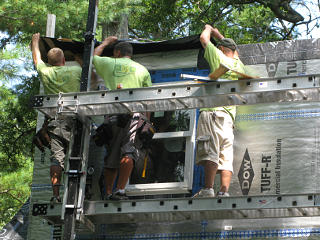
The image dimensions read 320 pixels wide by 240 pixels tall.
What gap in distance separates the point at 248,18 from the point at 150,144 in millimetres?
13750

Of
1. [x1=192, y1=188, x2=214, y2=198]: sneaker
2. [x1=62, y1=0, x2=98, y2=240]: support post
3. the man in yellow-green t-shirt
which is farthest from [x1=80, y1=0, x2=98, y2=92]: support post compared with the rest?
[x1=192, y1=188, x2=214, y2=198]: sneaker

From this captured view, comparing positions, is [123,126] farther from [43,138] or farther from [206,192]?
[206,192]

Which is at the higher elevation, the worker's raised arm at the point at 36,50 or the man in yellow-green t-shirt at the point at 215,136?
the worker's raised arm at the point at 36,50

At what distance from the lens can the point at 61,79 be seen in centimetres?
916

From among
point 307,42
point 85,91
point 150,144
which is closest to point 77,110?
point 85,91

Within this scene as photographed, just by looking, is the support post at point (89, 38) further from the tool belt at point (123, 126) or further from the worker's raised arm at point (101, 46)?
the worker's raised arm at point (101, 46)

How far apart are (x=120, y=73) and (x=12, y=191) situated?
50.4ft

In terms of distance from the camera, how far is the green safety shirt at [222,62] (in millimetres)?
8547

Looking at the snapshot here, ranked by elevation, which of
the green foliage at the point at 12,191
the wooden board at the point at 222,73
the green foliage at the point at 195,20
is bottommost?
the wooden board at the point at 222,73

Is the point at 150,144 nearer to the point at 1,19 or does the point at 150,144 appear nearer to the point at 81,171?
the point at 81,171

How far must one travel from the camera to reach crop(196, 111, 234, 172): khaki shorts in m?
8.45

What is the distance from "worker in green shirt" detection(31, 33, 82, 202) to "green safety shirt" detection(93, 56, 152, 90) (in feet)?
1.21

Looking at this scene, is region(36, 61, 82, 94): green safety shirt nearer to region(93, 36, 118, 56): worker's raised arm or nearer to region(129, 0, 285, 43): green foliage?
region(93, 36, 118, 56): worker's raised arm

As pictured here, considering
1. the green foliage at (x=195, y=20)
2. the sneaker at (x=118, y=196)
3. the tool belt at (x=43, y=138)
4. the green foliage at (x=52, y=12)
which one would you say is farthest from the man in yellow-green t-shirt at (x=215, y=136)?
the green foliage at (x=195, y=20)
